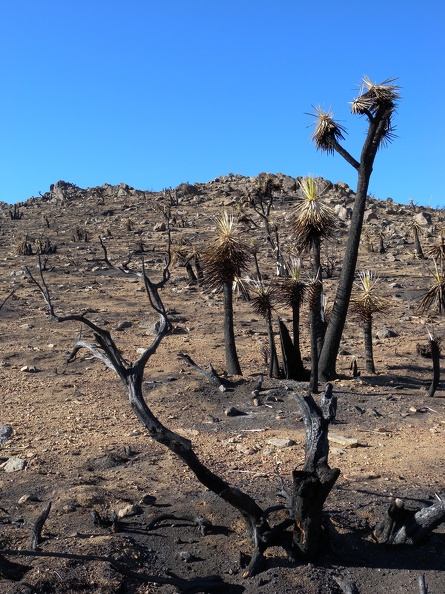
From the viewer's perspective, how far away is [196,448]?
31.8 ft

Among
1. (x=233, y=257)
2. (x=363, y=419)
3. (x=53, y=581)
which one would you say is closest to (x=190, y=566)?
(x=53, y=581)

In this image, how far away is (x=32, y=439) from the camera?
10.0 meters

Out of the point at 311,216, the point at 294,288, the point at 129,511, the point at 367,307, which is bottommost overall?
the point at 129,511

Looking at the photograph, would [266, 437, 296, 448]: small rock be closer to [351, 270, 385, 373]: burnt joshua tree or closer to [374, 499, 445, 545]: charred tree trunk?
[374, 499, 445, 545]: charred tree trunk

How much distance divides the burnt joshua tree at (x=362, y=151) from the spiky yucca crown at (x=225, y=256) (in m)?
1.95

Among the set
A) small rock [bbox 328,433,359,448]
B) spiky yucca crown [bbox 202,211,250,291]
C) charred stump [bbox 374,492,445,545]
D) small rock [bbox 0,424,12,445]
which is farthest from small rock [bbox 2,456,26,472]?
spiky yucca crown [bbox 202,211,250,291]

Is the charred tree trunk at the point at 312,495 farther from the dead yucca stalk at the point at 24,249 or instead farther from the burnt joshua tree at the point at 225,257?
the dead yucca stalk at the point at 24,249

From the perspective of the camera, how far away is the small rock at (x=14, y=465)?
8.79 meters

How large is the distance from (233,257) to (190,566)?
7.19m

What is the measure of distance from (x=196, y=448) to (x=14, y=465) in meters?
2.47

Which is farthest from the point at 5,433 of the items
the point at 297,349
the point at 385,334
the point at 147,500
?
the point at 385,334

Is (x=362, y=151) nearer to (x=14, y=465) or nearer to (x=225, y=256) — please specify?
(x=225, y=256)

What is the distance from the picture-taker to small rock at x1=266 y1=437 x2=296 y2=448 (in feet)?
31.6

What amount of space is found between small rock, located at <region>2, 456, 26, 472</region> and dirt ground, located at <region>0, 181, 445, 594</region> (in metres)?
0.07
